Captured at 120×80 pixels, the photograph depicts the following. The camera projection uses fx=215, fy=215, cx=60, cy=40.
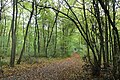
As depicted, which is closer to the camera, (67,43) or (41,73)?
(41,73)

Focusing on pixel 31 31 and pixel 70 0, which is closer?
pixel 70 0

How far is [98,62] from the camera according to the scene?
12.6 metres

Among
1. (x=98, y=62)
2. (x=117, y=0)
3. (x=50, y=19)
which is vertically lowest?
(x=98, y=62)

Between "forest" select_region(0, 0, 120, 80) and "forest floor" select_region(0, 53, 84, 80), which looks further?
"forest floor" select_region(0, 53, 84, 80)

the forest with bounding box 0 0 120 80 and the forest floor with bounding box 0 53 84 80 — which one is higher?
the forest with bounding box 0 0 120 80

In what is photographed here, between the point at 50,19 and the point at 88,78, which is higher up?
the point at 50,19

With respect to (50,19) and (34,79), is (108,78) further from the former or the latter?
(50,19)

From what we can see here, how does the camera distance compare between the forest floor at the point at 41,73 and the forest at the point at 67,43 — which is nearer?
the forest at the point at 67,43

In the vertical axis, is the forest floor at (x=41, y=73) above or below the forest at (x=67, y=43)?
below

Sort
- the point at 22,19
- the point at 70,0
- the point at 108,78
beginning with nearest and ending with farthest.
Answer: the point at 108,78, the point at 70,0, the point at 22,19

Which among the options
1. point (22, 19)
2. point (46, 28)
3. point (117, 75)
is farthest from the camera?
point (22, 19)

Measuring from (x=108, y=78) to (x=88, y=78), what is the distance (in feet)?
6.24

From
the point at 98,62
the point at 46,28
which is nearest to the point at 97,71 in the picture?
the point at 98,62

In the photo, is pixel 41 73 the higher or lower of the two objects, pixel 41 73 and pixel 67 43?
the lower
